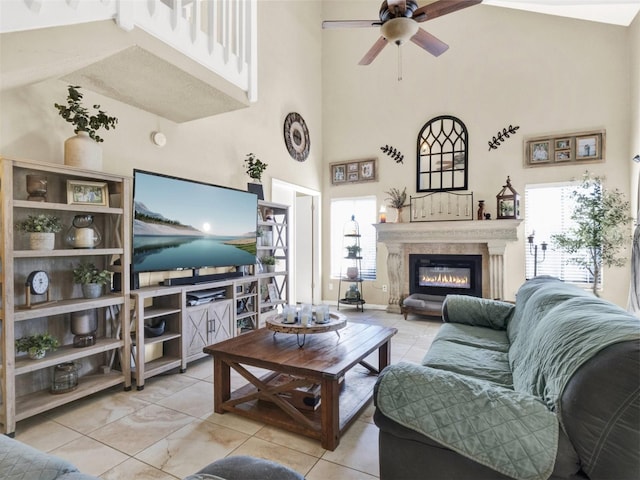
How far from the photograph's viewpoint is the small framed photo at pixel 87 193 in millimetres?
2516

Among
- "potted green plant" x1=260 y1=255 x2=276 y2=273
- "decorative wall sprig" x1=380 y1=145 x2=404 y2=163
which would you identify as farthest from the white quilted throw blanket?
"decorative wall sprig" x1=380 y1=145 x2=404 y2=163

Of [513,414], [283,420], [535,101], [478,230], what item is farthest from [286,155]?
[513,414]

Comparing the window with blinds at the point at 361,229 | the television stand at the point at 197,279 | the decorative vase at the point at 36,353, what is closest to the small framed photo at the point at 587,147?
the window with blinds at the point at 361,229

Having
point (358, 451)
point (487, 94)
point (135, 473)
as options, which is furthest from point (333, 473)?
point (487, 94)

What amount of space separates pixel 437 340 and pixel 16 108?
347 cm

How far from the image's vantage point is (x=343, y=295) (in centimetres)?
638

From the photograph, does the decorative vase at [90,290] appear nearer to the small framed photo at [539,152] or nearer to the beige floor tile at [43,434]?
the beige floor tile at [43,434]

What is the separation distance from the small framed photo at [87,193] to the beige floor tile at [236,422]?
1.81 m

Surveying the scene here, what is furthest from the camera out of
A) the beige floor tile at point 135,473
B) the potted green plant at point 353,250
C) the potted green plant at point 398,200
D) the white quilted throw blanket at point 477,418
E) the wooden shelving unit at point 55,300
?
the potted green plant at point 353,250

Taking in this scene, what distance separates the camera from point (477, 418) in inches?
49.1

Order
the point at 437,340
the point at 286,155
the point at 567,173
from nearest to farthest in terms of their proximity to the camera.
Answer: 1. the point at 437,340
2. the point at 567,173
3. the point at 286,155

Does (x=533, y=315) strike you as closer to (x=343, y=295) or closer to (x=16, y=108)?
(x=16, y=108)

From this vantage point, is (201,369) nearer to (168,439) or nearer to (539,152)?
(168,439)

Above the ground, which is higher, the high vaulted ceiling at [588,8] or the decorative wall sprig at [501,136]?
the high vaulted ceiling at [588,8]
